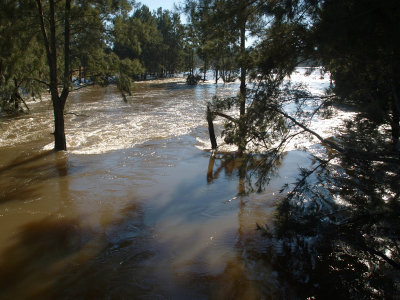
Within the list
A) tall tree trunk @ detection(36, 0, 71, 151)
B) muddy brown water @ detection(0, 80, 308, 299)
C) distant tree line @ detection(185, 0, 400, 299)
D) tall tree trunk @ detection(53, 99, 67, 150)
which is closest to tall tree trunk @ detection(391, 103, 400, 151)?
distant tree line @ detection(185, 0, 400, 299)

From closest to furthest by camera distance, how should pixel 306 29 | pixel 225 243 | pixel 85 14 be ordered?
pixel 306 29 < pixel 225 243 < pixel 85 14

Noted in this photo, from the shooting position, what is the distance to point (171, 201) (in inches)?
336

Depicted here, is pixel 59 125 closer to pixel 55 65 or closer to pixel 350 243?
pixel 55 65

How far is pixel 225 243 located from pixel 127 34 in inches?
394

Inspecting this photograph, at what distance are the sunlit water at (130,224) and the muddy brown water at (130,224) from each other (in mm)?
→ 21

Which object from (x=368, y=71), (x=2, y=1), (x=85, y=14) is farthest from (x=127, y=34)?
(x=368, y=71)

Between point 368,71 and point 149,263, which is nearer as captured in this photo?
point 368,71

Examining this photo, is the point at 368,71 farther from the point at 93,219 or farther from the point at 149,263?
the point at 93,219

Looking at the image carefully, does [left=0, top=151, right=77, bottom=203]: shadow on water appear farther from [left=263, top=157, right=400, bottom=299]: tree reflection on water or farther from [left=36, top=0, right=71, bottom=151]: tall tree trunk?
[left=263, top=157, right=400, bottom=299]: tree reflection on water

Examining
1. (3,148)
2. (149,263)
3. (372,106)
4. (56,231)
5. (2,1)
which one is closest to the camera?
(372,106)

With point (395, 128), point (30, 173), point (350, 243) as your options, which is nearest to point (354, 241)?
point (350, 243)

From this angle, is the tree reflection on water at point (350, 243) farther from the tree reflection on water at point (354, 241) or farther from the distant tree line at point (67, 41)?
the distant tree line at point (67, 41)

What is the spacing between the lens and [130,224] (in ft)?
24.0

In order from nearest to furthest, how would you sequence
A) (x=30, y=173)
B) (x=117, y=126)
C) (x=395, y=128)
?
(x=395, y=128) → (x=30, y=173) → (x=117, y=126)
